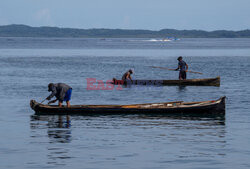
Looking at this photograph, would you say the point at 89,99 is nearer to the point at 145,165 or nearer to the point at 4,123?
the point at 4,123

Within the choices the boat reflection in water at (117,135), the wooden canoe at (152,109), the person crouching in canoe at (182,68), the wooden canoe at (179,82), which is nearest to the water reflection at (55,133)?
the boat reflection in water at (117,135)

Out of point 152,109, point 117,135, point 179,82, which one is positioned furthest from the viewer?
point 179,82

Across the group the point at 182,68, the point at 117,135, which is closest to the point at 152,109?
the point at 117,135

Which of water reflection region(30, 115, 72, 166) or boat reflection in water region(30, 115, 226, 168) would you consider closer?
water reflection region(30, 115, 72, 166)

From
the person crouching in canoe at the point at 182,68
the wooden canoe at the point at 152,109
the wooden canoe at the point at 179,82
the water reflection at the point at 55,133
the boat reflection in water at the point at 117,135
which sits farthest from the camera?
the wooden canoe at the point at 179,82

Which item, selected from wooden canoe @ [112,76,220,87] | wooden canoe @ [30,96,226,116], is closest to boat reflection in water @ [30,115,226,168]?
wooden canoe @ [30,96,226,116]

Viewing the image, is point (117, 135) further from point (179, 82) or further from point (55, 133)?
point (179, 82)

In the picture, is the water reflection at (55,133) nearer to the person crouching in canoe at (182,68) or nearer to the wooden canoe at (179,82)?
the person crouching in canoe at (182,68)

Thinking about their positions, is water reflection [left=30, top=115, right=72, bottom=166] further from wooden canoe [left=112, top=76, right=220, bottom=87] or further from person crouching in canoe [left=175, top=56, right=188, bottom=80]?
wooden canoe [left=112, top=76, right=220, bottom=87]

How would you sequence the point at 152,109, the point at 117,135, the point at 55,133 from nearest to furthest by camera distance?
1. the point at 117,135
2. the point at 55,133
3. the point at 152,109

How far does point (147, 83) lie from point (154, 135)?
20.8 meters

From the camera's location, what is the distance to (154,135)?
18.7 meters

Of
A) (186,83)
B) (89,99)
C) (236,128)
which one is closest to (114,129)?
(236,128)

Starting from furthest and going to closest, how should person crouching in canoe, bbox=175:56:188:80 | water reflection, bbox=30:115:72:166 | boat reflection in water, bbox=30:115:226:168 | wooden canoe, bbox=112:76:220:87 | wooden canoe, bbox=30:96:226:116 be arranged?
wooden canoe, bbox=112:76:220:87
person crouching in canoe, bbox=175:56:188:80
wooden canoe, bbox=30:96:226:116
boat reflection in water, bbox=30:115:226:168
water reflection, bbox=30:115:72:166
